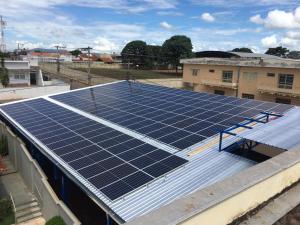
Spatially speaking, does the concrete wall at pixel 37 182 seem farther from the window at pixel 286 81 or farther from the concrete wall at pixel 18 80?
the window at pixel 286 81

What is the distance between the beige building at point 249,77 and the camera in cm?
4244

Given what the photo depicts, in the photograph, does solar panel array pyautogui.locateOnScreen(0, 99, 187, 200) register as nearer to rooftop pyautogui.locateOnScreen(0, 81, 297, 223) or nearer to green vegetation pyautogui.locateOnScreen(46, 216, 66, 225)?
rooftop pyautogui.locateOnScreen(0, 81, 297, 223)

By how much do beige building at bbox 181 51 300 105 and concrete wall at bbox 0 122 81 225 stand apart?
1447 inches

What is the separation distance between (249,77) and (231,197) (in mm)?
45198

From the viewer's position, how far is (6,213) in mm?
17797

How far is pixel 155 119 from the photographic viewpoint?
19.0 meters

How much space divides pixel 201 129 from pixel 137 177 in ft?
19.6

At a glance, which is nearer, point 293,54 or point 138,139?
point 138,139

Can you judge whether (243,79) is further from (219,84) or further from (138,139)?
(138,139)

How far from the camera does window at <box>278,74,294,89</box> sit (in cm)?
4229

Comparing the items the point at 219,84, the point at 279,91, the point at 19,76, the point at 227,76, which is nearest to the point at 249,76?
the point at 227,76

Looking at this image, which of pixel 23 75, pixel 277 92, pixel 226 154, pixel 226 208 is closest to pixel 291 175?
pixel 226 208

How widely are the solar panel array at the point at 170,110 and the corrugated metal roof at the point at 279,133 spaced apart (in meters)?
2.26

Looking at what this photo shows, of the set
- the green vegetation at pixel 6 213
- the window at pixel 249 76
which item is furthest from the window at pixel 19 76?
the green vegetation at pixel 6 213
